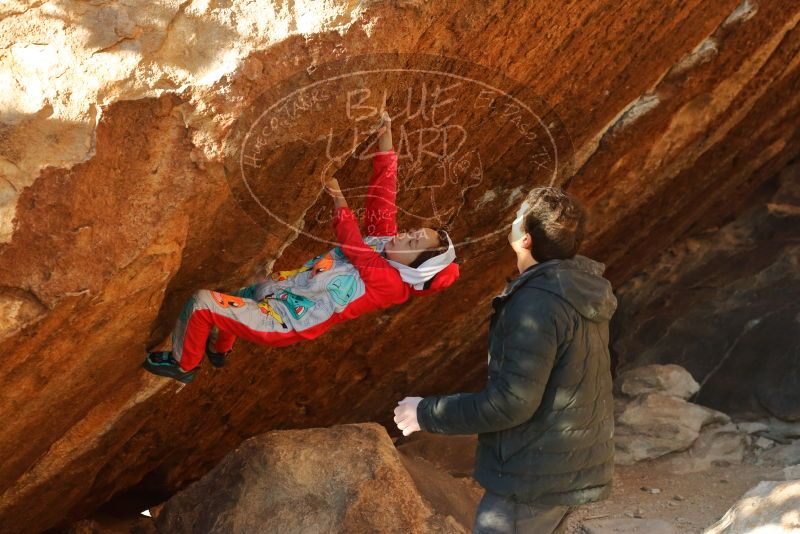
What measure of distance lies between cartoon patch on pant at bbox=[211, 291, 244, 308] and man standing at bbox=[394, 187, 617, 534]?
1.09 meters

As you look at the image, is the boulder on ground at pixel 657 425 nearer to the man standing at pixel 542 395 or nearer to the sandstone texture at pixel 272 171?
the sandstone texture at pixel 272 171

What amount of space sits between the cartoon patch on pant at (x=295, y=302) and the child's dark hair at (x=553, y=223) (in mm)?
1262

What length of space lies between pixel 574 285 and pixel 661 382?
4013mm

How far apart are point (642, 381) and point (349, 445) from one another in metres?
2.89

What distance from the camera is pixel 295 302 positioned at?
12.4 ft

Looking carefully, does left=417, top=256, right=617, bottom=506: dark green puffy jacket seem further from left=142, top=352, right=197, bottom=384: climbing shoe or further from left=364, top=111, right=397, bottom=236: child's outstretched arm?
left=142, top=352, right=197, bottom=384: climbing shoe

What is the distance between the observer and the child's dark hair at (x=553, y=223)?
9.02ft

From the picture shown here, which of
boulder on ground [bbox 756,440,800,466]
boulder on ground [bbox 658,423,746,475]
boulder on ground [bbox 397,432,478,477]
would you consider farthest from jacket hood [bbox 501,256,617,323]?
boulder on ground [bbox 756,440,800,466]

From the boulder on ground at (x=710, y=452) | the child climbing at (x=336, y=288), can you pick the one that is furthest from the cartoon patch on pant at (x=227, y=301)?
the boulder on ground at (x=710, y=452)

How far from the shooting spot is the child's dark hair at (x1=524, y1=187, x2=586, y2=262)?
2748mm

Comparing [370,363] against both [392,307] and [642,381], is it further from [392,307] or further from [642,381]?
[642,381]

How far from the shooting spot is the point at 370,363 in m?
5.99

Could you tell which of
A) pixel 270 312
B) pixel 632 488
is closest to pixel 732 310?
pixel 632 488
